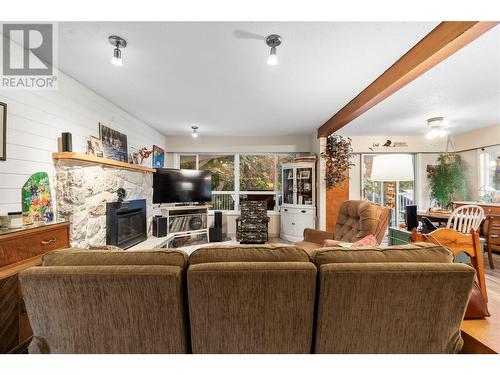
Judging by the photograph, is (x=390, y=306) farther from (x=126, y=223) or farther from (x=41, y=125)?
(x=126, y=223)

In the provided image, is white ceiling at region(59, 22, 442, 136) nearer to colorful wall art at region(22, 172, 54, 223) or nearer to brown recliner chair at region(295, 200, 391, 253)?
colorful wall art at region(22, 172, 54, 223)

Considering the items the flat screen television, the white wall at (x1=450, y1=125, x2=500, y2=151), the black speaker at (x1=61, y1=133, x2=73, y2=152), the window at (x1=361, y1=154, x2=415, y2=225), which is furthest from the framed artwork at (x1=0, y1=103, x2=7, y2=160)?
the white wall at (x1=450, y1=125, x2=500, y2=151)

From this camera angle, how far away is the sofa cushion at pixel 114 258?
3.65ft

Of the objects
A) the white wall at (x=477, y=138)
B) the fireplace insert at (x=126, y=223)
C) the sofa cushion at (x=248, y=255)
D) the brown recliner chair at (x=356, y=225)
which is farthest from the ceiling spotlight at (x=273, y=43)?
the white wall at (x=477, y=138)

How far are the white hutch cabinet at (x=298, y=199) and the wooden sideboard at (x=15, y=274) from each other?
160 inches

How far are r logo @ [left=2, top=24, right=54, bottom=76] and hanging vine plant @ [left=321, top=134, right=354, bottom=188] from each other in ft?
13.6

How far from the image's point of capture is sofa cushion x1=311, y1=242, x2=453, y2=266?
1.14 metres

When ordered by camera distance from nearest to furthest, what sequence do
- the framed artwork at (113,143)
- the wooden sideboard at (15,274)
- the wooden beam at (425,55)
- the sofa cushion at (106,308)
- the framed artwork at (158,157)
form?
1. the sofa cushion at (106,308)
2. the wooden sideboard at (15,274)
3. the wooden beam at (425,55)
4. the framed artwork at (113,143)
5. the framed artwork at (158,157)

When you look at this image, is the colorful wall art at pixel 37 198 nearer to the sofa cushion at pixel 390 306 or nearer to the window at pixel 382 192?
the sofa cushion at pixel 390 306

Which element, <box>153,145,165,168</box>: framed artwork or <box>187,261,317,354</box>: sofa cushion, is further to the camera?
<box>153,145,165,168</box>: framed artwork
